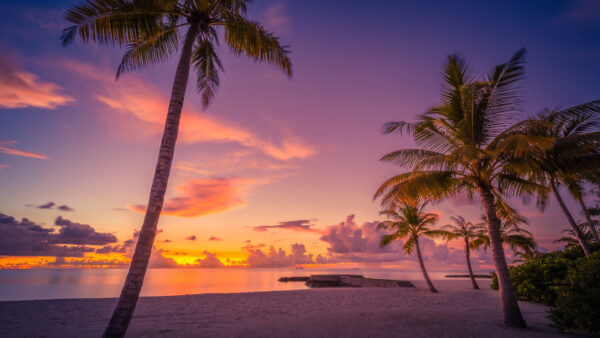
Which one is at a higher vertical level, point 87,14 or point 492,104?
point 87,14

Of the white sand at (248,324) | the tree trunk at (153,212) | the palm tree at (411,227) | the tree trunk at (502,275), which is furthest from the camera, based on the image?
the palm tree at (411,227)

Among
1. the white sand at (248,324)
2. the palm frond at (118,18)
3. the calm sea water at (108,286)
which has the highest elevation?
the palm frond at (118,18)

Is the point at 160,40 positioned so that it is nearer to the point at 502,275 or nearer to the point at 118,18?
the point at 118,18

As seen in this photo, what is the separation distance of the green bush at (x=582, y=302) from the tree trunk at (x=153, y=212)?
10.6m

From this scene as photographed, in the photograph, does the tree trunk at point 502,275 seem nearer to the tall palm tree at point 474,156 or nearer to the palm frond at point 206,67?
the tall palm tree at point 474,156

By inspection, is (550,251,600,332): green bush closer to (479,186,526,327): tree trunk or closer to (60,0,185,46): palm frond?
(479,186,526,327): tree trunk

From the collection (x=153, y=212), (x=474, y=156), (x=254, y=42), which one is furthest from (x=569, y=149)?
(x=153, y=212)

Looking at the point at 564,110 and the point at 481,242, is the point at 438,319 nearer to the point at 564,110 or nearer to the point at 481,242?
the point at 564,110

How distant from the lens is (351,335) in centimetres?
765

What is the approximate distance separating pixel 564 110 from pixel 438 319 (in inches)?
324

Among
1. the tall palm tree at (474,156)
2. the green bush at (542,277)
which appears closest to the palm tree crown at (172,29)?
the tall palm tree at (474,156)

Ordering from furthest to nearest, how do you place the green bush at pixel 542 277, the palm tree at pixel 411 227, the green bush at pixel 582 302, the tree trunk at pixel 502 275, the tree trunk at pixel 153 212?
the palm tree at pixel 411 227 < the green bush at pixel 542 277 < the tree trunk at pixel 502 275 < the green bush at pixel 582 302 < the tree trunk at pixel 153 212

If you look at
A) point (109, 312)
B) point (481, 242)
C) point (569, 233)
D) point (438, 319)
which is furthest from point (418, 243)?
point (569, 233)

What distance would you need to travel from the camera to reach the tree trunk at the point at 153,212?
234 inches
